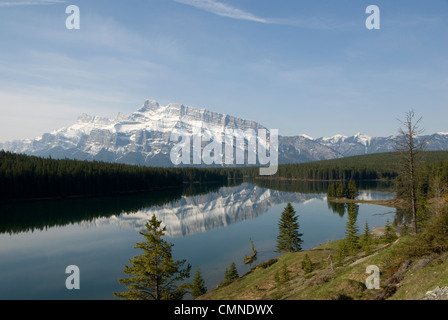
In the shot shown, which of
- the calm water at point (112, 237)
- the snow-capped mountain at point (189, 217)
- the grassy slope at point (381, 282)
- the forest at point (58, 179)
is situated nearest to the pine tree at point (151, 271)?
the grassy slope at point (381, 282)

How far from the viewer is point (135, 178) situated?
158250mm

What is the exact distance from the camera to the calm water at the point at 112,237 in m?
38.8

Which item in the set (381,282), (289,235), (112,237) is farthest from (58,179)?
(381,282)

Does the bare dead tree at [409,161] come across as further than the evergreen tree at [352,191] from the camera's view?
No

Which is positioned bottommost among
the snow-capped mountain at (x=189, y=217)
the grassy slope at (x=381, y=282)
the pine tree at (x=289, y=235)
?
the snow-capped mountain at (x=189, y=217)

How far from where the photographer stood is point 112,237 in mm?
64625

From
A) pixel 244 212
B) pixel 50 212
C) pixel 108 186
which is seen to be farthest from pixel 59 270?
pixel 108 186

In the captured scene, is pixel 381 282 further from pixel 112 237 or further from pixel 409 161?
pixel 112 237

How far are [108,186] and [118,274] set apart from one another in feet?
353

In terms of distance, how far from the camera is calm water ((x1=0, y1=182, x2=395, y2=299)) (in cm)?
3875

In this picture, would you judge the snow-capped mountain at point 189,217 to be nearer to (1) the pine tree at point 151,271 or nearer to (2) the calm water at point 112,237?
(2) the calm water at point 112,237
